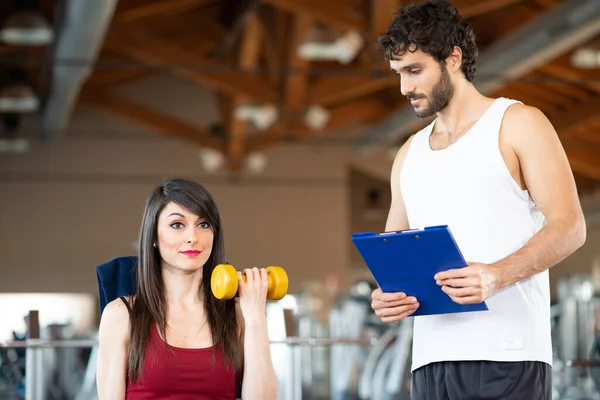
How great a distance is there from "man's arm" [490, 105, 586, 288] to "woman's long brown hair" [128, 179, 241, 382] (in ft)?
2.21

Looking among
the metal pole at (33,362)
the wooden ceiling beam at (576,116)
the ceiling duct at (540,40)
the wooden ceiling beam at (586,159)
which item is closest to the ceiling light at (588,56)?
the ceiling duct at (540,40)

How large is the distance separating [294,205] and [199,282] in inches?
617

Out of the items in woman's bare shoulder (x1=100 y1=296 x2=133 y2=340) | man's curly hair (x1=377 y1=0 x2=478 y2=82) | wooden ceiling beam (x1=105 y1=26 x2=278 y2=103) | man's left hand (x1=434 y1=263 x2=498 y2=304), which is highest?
wooden ceiling beam (x1=105 y1=26 x2=278 y2=103)

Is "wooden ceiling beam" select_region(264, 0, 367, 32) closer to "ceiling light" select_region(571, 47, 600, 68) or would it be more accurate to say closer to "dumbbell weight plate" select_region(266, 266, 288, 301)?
"ceiling light" select_region(571, 47, 600, 68)

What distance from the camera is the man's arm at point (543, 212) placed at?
170 centimetres

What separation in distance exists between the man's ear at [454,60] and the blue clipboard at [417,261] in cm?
37

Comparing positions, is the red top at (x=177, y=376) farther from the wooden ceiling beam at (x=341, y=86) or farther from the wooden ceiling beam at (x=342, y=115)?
the wooden ceiling beam at (x=342, y=115)

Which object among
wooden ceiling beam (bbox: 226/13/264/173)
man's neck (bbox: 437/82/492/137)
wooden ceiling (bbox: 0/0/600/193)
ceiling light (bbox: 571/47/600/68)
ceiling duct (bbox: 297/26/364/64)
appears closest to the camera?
man's neck (bbox: 437/82/492/137)

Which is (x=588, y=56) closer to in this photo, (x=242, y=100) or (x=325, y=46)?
(x=325, y=46)

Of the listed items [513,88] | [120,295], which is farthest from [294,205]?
[120,295]

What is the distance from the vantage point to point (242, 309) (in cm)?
207

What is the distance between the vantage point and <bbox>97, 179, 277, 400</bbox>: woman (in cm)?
206

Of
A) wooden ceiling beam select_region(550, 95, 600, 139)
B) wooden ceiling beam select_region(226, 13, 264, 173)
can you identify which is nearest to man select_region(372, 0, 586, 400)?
wooden ceiling beam select_region(226, 13, 264, 173)

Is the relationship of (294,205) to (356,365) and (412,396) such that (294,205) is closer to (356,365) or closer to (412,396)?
(356,365)
